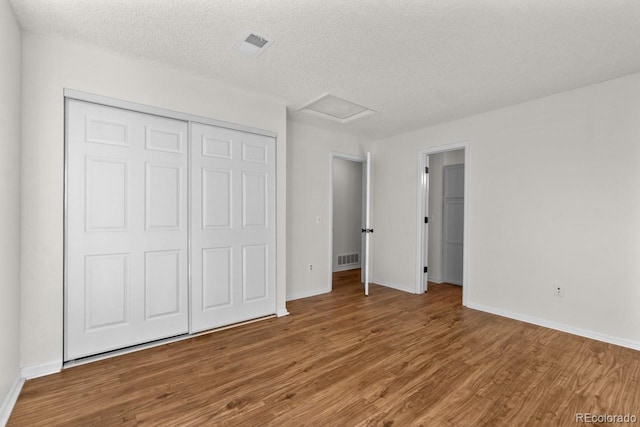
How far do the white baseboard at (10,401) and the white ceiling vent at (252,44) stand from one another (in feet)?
9.27

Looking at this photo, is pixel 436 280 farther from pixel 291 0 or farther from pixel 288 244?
pixel 291 0

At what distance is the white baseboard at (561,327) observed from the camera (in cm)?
277

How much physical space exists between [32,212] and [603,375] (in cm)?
444

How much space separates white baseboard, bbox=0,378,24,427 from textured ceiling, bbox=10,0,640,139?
250 centimetres

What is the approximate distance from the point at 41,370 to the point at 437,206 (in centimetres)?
529

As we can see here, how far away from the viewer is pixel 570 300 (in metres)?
3.12

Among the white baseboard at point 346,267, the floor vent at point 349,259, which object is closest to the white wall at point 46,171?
the white baseboard at point 346,267

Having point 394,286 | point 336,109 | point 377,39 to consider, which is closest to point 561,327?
point 394,286

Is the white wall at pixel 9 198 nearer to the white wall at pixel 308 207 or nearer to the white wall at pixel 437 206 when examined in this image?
the white wall at pixel 308 207

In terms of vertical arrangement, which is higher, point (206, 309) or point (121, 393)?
point (206, 309)

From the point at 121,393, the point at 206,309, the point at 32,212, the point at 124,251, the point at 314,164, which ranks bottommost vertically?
the point at 121,393

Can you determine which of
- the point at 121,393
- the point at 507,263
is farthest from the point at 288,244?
the point at 507,263

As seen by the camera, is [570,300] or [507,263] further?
[507,263]

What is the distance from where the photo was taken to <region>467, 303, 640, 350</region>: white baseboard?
109 inches
